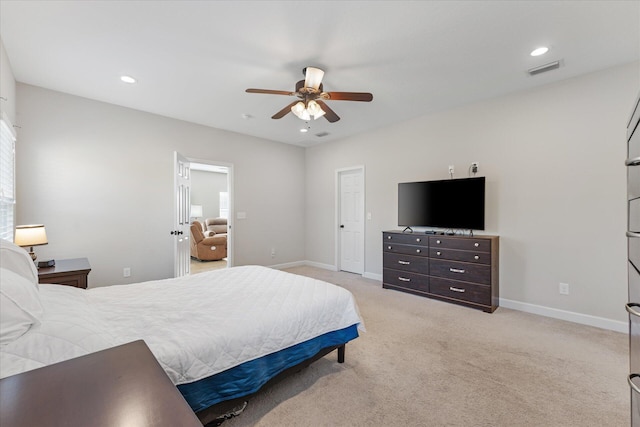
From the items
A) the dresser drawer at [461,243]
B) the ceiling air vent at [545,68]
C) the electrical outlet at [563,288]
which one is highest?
the ceiling air vent at [545,68]

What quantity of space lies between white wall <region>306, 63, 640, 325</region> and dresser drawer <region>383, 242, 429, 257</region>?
892 millimetres

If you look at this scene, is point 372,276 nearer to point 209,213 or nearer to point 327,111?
point 327,111

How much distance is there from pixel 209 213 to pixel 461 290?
8450 millimetres

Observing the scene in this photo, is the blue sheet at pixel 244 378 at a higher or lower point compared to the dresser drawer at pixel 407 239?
lower

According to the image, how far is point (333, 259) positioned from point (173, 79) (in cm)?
413

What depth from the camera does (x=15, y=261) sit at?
4.57 feet

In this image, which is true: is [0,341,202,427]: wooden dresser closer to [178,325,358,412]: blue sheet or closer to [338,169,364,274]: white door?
[178,325,358,412]: blue sheet

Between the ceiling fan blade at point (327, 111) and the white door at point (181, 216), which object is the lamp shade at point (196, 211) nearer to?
the white door at point (181, 216)

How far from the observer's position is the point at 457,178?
4.00 m

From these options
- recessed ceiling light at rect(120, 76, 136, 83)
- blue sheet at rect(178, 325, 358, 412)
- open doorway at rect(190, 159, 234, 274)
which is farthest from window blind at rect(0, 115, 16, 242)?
open doorway at rect(190, 159, 234, 274)

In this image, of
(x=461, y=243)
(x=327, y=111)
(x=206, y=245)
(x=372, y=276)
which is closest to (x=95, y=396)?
(x=327, y=111)

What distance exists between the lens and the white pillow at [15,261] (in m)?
1.33

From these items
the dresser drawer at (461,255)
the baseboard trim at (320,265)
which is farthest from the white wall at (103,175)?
the dresser drawer at (461,255)

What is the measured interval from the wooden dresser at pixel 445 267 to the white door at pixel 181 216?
3044 millimetres
